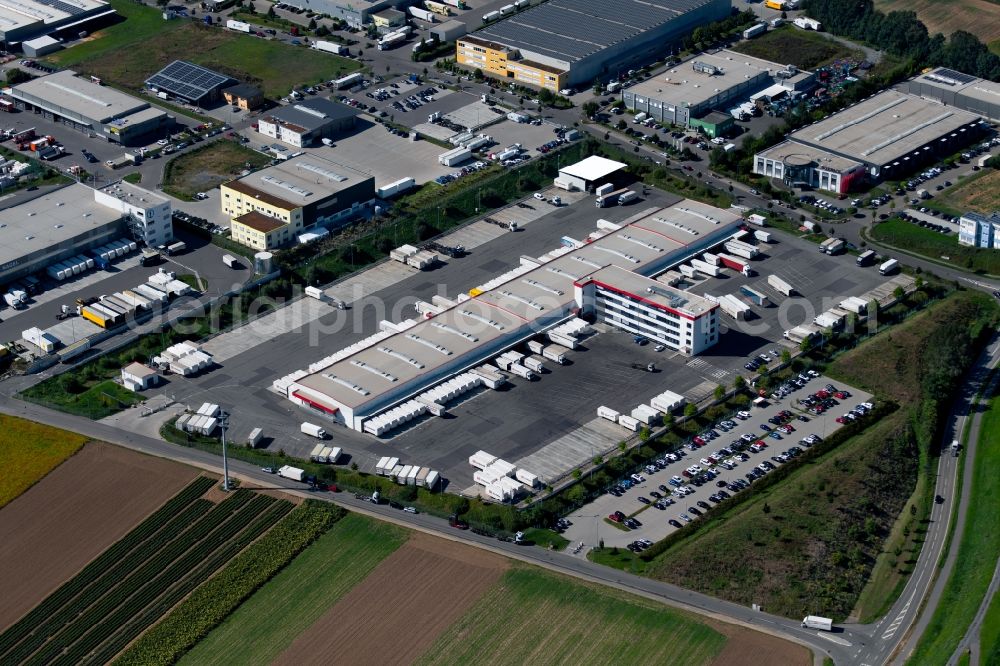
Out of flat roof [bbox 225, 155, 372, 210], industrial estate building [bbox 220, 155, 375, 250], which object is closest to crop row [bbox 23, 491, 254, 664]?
industrial estate building [bbox 220, 155, 375, 250]

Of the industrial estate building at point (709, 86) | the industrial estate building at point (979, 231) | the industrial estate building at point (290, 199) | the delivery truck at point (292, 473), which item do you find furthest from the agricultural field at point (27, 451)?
the industrial estate building at point (979, 231)

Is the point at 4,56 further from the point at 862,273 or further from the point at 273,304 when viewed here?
the point at 862,273

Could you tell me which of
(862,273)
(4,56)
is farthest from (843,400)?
(4,56)

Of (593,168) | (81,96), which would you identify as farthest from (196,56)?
(593,168)

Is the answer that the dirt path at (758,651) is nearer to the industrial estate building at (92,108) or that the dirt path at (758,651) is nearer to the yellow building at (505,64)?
the yellow building at (505,64)

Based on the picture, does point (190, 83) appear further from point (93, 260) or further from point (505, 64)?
point (93, 260)

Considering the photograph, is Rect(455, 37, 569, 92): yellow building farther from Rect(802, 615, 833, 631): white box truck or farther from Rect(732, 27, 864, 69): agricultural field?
Rect(802, 615, 833, 631): white box truck
